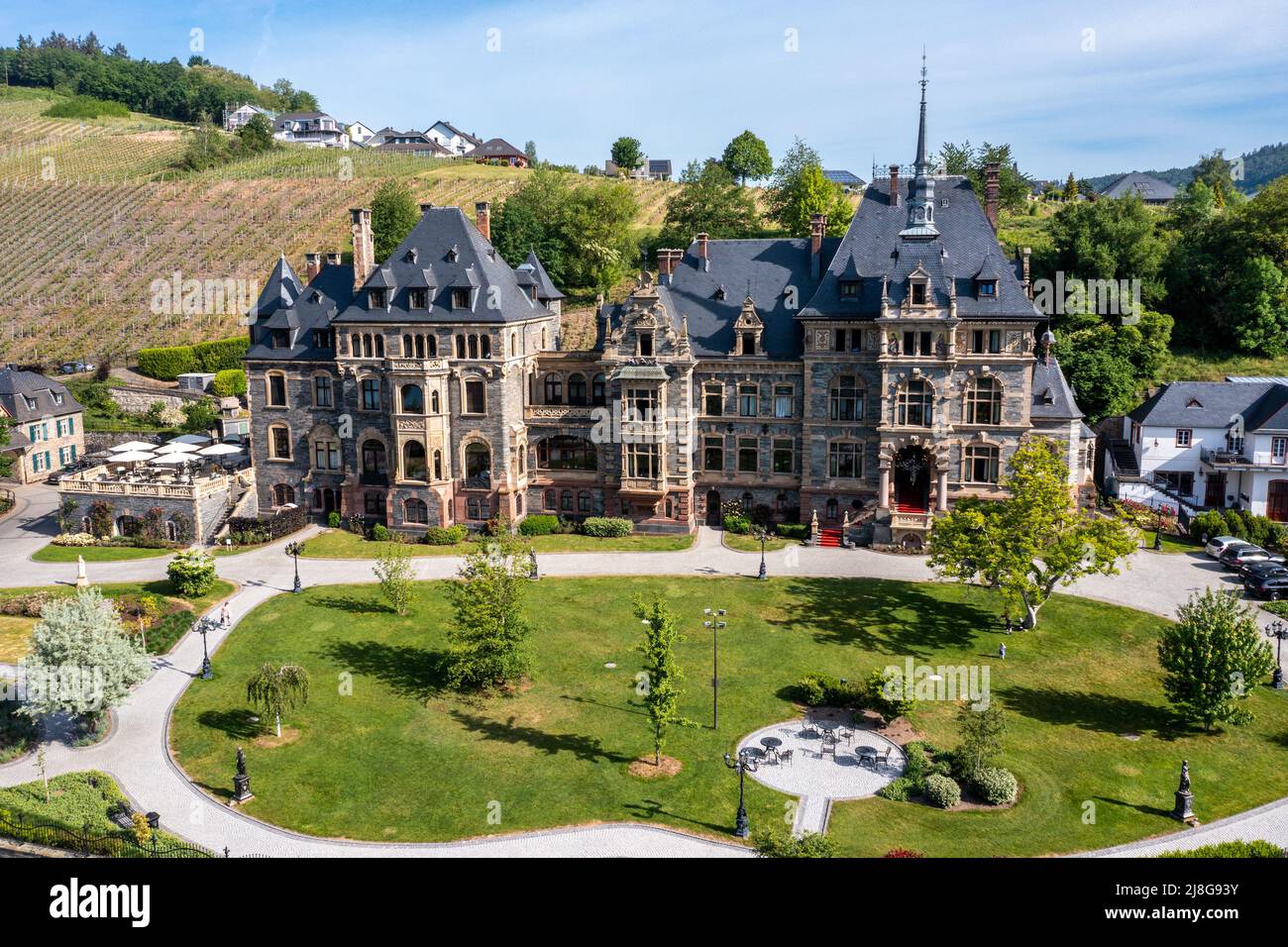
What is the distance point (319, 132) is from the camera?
196 m

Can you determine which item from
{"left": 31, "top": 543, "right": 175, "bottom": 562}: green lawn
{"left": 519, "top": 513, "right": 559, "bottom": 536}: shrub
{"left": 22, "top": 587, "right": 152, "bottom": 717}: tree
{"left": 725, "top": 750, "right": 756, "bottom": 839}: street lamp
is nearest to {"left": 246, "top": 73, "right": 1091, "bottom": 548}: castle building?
{"left": 519, "top": 513, "right": 559, "bottom": 536}: shrub

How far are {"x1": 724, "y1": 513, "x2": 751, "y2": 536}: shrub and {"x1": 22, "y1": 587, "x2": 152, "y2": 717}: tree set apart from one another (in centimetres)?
3639

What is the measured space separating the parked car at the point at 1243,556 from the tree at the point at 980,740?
2691 centimetres

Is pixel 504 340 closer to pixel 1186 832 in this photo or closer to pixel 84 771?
pixel 84 771

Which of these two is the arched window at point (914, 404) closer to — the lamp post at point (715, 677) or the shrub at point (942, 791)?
the lamp post at point (715, 677)

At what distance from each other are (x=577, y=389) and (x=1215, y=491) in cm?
4329

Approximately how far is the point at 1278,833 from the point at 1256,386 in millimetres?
45709

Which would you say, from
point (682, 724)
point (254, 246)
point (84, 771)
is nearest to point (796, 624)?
point (682, 724)

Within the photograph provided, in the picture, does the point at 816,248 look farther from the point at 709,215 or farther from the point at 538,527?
the point at 709,215

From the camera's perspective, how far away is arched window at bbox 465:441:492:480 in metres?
67.6

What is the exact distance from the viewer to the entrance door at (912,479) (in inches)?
2554

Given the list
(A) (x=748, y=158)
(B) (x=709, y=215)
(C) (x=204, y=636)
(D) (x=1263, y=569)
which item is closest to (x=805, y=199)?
(B) (x=709, y=215)

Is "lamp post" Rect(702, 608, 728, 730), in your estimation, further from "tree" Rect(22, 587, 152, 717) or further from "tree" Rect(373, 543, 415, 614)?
"tree" Rect(22, 587, 152, 717)

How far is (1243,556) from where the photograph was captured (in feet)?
188
